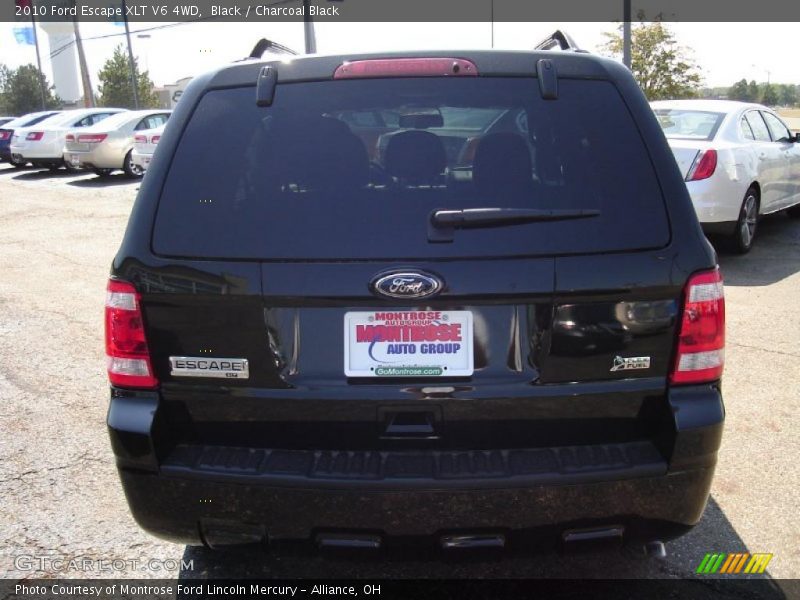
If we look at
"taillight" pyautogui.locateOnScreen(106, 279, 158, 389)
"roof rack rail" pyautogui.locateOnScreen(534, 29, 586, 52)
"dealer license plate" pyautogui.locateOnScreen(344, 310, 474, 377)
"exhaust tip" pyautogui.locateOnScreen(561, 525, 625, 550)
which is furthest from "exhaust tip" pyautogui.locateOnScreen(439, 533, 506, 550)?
"roof rack rail" pyautogui.locateOnScreen(534, 29, 586, 52)

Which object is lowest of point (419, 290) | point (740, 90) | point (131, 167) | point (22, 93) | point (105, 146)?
point (740, 90)

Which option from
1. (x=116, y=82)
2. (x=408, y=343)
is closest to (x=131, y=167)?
(x=408, y=343)

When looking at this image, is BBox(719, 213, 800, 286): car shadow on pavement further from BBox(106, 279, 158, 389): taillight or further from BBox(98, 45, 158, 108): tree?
BBox(98, 45, 158, 108): tree

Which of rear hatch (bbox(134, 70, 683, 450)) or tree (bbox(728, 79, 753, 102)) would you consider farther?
tree (bbox(728, 79, 753, 102))

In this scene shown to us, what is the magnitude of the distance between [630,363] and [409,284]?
27.9 inches

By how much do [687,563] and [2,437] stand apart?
11.7 ft

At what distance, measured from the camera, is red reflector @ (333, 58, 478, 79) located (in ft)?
7.91

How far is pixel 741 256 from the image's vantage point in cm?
869

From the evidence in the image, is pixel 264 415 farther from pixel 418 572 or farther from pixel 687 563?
pixel 687 563

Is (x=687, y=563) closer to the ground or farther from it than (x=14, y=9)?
closer to the ground

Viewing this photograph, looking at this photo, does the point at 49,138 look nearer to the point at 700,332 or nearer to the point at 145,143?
the point at 145,143

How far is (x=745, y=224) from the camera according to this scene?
8594mm

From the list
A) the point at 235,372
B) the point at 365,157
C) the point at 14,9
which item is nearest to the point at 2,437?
the point at 235,372

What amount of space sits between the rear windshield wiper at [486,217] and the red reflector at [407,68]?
0.49m
